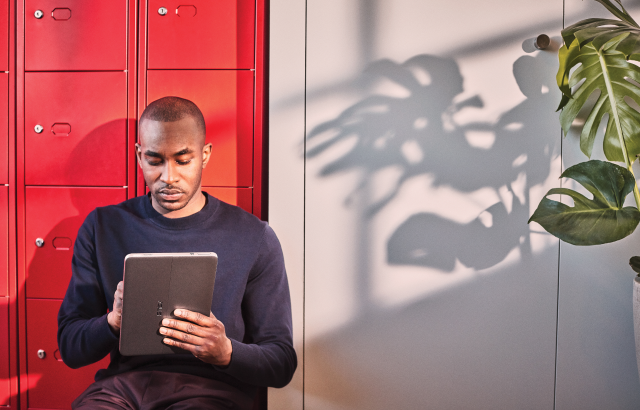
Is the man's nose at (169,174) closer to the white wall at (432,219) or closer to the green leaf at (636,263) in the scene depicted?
the white wall at (432,219)

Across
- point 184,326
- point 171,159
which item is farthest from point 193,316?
point 171,159

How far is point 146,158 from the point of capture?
1257 millimetres

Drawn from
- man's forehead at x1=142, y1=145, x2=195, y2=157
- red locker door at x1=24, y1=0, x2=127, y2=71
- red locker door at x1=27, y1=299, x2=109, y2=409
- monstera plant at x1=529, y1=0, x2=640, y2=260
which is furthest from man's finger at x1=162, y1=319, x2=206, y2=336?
red locker door at x1=24, y1=0, x2=127, y2=71

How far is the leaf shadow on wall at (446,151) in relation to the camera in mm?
1462

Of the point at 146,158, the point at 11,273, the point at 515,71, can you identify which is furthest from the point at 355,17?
the point at 11,273

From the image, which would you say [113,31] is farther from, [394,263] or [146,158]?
[394,263]

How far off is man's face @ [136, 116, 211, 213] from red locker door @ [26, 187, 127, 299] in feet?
1.33

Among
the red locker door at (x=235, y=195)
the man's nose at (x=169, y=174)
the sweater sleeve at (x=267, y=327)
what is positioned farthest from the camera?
the red locker door at (x=235, y=195)

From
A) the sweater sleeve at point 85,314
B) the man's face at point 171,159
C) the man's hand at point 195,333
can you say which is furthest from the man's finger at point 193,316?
the man's face at point 171,159

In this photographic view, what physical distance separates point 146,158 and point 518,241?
117 cm

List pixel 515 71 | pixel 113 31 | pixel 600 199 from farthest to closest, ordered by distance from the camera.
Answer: pixel 113 31
pixel 515 71
pixel 600 199

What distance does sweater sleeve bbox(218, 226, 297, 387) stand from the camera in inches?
43.9

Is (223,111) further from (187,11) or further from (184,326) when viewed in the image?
(184,326)

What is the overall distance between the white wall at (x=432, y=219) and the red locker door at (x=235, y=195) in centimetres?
11
